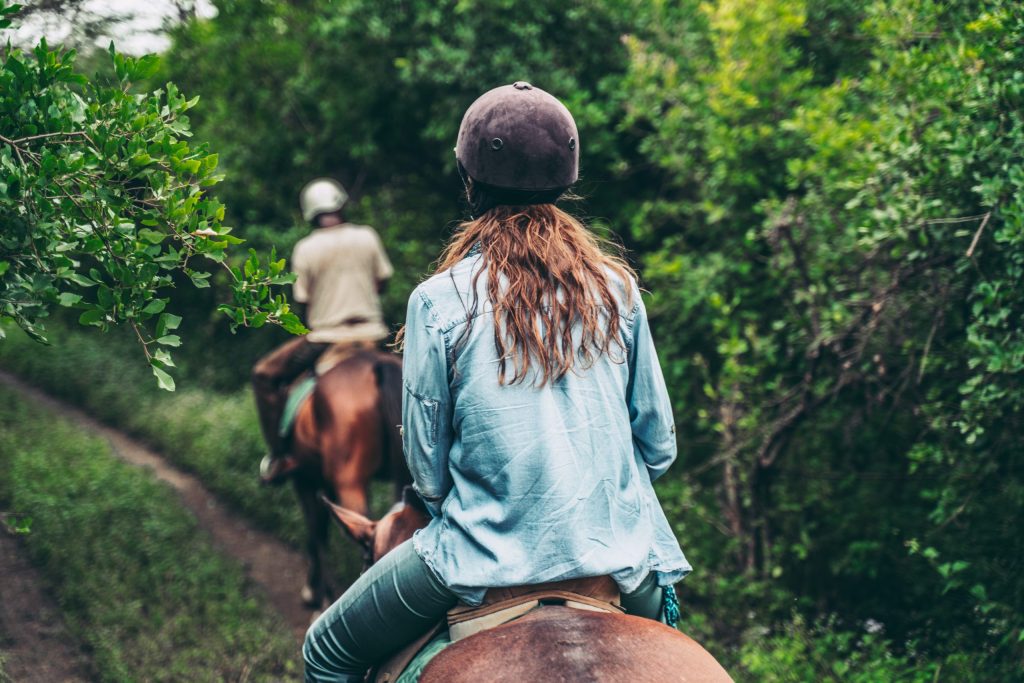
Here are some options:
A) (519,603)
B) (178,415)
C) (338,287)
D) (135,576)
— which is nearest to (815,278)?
(338,287)

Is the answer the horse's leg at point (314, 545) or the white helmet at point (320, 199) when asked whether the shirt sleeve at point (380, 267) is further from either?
the horse's leg at point (314, 545)

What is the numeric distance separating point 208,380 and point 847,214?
27.1ft

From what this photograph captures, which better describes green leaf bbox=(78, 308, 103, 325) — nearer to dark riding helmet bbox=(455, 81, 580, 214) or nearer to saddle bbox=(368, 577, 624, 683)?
dark riding helmet bbox=(455, 81, 580, 214)

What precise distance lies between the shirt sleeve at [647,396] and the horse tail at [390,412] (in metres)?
2.86

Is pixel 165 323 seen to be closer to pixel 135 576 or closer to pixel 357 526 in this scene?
pixel 357 526

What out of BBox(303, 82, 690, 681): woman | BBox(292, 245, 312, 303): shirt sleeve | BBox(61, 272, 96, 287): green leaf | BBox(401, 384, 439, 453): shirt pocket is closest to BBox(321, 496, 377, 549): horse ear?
BBox(303, 82, 690, 681): woman

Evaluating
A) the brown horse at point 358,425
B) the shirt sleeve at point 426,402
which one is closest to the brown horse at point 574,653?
the shirt sleeve at point 426,402

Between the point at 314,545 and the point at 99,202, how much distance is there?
12.8 ft

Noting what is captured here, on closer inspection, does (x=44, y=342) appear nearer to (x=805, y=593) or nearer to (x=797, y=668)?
(x=797, y=668)

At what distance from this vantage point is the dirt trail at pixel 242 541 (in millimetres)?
6355

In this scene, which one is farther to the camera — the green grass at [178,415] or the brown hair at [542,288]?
the green grass at [178,415]

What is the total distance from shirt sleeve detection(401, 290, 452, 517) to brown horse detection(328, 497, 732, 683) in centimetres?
46

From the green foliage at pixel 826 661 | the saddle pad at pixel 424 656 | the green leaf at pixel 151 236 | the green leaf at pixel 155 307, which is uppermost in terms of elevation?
the green leaf at pixel 151 236

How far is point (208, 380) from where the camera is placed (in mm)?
10992
